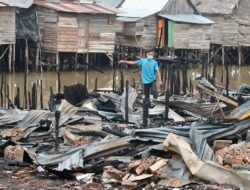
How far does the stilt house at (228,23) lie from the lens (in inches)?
1405

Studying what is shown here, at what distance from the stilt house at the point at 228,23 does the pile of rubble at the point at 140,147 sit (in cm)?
2531

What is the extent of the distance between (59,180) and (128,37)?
25.4m

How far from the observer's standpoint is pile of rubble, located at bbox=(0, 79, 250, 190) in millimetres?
7363

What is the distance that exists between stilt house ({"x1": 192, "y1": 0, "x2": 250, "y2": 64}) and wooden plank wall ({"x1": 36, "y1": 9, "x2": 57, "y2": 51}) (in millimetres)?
10894

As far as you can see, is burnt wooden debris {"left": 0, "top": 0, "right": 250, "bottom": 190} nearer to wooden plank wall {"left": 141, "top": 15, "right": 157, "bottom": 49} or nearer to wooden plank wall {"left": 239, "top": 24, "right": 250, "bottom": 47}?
wooden plank wall {"left": 141, "top": 15, "right": 157, "bottom": 49}

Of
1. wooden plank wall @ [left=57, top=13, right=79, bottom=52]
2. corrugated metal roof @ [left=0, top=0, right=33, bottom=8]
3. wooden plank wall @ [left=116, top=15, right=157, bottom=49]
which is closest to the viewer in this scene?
corrugated metal roof @ [left=0, top=0, right=33, bottom=8]

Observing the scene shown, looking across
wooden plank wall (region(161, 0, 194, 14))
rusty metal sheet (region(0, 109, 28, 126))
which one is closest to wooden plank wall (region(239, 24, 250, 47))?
wooden plank wall (region(161, 0, 194, 14))

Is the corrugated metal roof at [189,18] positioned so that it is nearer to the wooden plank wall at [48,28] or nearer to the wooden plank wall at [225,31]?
the wooden plank wall at [225,31]

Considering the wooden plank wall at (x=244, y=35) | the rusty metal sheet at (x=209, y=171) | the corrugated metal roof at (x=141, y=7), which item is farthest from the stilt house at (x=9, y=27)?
the rusty metal sheet at (x=209, y=171)

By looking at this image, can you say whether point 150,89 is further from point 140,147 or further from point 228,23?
point 228,23

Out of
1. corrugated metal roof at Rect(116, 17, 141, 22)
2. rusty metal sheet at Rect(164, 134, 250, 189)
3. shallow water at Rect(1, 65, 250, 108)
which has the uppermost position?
corrugated metal roof at Rect(116, 17, 141, 22)

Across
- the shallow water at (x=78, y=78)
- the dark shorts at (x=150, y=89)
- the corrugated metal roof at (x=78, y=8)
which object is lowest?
the shallow water at (x=78, y=78)

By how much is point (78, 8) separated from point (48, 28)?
1752 mm

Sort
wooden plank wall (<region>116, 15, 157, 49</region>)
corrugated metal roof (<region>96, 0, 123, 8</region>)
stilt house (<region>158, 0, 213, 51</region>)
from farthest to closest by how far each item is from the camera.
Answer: corrugated metal roof (<region>96, 0, 123, 8</region>), stilt house (<region>158, 0, 213, 51</region>), wooden plank wall (<region>116, 15, 157, 49</region>)
